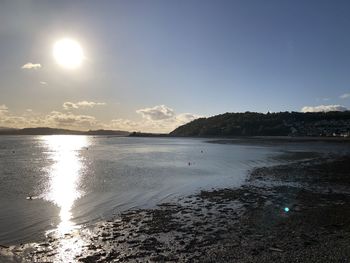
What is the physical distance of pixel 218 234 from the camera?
→ 1560 centimetres

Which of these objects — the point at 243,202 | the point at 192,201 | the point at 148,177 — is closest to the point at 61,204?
the point at 192,201

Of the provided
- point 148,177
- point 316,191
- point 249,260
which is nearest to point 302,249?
point 249,260

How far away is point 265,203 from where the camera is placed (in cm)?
2245

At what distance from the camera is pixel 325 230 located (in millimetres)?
15727

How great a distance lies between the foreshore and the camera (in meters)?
12.9

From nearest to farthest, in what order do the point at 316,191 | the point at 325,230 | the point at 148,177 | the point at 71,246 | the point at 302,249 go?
the point at 302,249
the point at 71,246
the point at 325,230
the point at 316,191
the point at 148,177

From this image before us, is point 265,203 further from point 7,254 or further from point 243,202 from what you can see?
point 7,254

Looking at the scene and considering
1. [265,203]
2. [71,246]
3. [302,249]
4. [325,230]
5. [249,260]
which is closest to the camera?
[249,260]

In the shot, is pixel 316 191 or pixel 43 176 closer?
pixel 316 191

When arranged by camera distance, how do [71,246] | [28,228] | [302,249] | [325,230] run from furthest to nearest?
[28,228] → [325,230] → [71,246] → [302,249]

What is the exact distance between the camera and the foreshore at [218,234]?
12.9 metres

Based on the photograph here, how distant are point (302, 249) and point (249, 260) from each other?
2.42m

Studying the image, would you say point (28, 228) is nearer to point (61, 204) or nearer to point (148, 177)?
point (61, 204)

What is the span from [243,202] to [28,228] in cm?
1307
